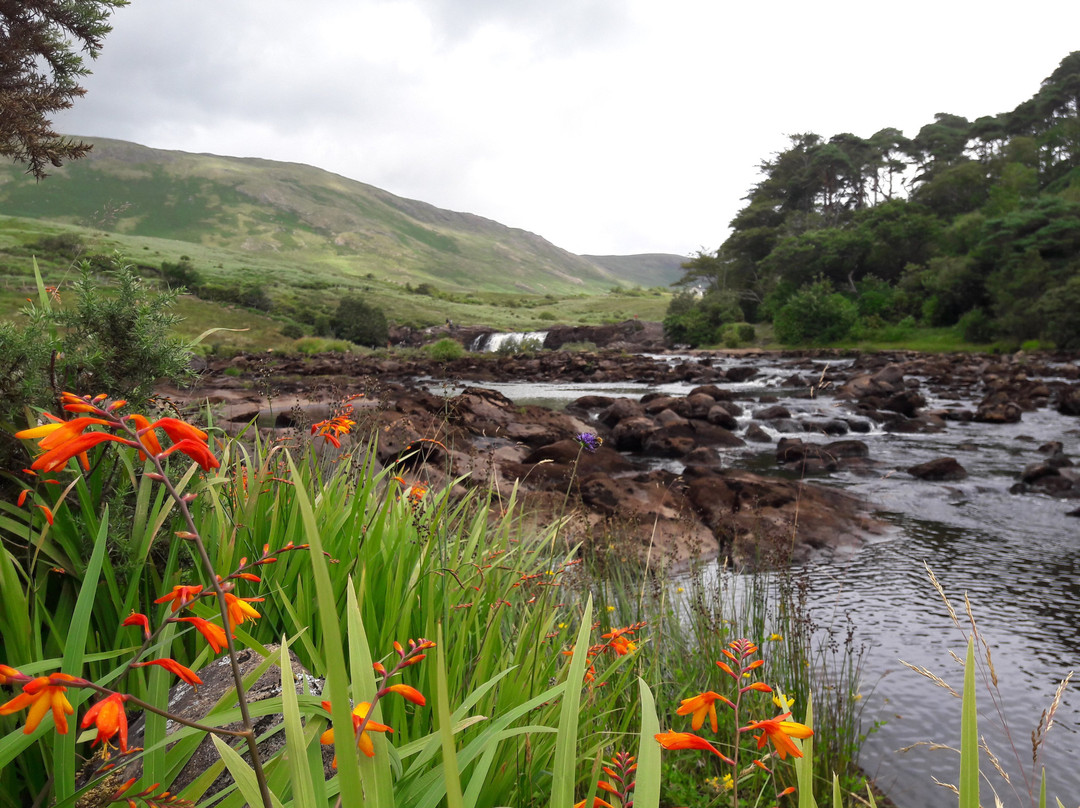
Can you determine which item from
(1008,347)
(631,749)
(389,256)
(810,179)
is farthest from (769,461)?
(389,256)

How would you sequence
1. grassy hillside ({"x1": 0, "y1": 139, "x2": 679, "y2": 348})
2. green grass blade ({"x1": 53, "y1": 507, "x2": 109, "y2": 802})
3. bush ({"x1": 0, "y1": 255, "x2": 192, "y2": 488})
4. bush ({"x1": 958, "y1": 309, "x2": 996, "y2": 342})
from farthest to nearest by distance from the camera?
1. grassy hillside ({"x1": 0, "y1": 139, "x2": 679, "y2": 348})
2. bush ({"x1": 958, "y1": 309, "x2": 996, "y2": 342})
3. bush ({"x1": 0, "y1": 255, "x2": 192, "y2": 488})
4. green grass blade ({"x1": 53, "y1": 507, "x2": 109, "y2": 802})

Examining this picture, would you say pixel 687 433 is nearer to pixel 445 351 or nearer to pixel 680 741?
pixel 680 741

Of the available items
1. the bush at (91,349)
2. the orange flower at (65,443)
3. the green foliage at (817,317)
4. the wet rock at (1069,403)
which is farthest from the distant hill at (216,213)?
the orange flower at (65,443)

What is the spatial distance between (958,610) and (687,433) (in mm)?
7531

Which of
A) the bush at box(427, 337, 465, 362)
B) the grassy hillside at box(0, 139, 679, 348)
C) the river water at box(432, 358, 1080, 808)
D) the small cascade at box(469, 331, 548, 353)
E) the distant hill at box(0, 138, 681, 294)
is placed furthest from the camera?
the distant hill at box(0, 138, 681, 294)

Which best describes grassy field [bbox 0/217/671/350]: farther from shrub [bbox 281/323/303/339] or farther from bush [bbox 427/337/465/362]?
bush [bbox 427/337/465/362]

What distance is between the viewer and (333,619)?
2.35ft

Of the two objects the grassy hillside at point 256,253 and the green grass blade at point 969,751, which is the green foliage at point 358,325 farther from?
the green grass blade at point 969,751

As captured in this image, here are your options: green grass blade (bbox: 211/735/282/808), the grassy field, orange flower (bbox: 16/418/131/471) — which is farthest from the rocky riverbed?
the grassy field

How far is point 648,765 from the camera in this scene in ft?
3.16

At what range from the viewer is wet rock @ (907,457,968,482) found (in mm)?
9781

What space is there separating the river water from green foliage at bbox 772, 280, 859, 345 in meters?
29.6

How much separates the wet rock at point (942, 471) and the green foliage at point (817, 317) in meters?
31.6

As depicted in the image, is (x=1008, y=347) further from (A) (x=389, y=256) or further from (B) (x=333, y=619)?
(A) (x=389, y=256)
